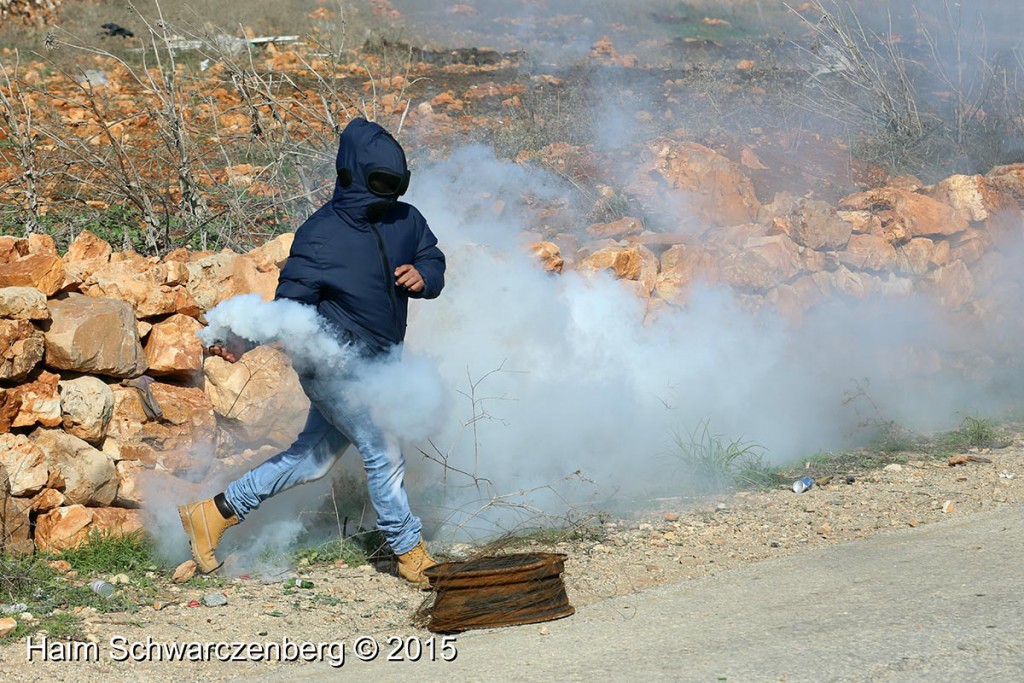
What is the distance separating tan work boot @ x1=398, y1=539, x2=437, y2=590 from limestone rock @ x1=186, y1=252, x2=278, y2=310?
5.71 feet

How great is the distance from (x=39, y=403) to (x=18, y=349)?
0.27 meters

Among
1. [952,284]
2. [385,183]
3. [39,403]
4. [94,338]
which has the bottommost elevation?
[39,403]

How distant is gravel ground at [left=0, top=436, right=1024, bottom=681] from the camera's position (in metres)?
4.04

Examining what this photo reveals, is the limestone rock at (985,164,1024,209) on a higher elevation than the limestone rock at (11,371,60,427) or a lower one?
higher

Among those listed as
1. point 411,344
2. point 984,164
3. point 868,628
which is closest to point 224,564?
point 411,344

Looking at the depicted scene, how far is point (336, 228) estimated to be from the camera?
4.36 meters

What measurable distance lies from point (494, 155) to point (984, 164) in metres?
4.17

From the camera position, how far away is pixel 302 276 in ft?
14.1

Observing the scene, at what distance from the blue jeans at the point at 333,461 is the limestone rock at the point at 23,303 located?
1.22 m

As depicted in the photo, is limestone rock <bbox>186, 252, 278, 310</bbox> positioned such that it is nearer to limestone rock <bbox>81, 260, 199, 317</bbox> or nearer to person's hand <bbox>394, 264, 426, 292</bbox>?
limestone rock <bbox>81, 260, 199, 317</bbox>

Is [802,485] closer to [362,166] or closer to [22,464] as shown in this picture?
[362,166]

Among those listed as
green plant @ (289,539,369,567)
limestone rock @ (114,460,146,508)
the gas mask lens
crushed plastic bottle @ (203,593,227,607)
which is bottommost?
green plant @ (289,539,369,567)

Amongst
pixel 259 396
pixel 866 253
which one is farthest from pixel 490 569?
pixel 866 253

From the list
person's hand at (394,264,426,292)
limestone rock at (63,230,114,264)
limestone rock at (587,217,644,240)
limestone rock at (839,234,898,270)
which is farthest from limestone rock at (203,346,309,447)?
limestone rock at (839,234,898,270)
